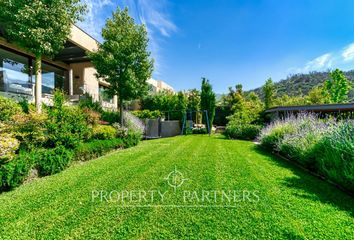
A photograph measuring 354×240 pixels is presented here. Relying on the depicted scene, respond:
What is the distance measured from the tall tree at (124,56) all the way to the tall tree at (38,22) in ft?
9.65

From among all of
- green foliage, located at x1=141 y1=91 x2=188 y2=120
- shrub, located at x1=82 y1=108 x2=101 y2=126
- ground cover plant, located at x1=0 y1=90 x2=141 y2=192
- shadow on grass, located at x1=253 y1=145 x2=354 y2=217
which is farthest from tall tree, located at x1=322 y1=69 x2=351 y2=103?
ground cover plant, located at x1=0 y1=90 x2=141 y2=192

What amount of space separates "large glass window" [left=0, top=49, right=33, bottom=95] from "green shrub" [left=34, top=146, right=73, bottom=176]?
19.6ft

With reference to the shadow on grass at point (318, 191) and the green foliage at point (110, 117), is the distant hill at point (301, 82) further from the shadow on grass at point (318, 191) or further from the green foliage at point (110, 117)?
the shadow on grass at point (318, 191)

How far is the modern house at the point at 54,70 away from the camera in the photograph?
30.3 feet

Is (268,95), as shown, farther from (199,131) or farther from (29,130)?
(29,130)

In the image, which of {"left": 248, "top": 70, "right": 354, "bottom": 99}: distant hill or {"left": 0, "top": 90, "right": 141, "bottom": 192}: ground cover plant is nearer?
{"left": 0, "top": 90, "right": 141, "bottom": 192}: ground cover plant

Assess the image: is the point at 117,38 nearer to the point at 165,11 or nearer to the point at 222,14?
the point at 165,11

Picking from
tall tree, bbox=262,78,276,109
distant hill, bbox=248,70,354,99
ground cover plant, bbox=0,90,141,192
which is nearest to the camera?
ground cover plant, bbox=0,90,141,192

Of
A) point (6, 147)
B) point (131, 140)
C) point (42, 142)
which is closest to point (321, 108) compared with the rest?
point (131, 140)

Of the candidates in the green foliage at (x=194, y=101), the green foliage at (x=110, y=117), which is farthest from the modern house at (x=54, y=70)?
the green foliage at (x=194, y=101)

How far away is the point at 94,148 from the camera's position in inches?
274

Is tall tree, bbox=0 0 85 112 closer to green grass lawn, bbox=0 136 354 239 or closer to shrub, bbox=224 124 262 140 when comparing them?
green grass lawn, bbox=0 136 354 239

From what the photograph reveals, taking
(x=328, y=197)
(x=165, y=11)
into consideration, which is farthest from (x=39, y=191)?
(x=165, y=11)

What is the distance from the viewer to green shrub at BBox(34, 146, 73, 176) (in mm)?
4926
